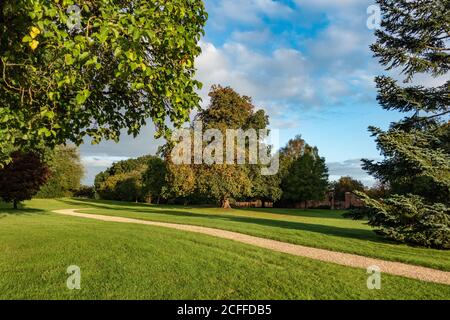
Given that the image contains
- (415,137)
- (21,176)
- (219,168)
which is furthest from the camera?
(219,168)

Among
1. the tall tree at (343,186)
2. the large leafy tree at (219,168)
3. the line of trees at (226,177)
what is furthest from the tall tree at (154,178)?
the tall tree at (343,186)

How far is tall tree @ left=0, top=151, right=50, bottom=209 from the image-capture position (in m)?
26.7

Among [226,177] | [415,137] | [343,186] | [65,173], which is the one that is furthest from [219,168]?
[343,186]

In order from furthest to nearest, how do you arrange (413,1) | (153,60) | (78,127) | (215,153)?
(215,153) < (413,1) < (78,127) < (153,60)

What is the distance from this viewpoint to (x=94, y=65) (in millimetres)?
7625

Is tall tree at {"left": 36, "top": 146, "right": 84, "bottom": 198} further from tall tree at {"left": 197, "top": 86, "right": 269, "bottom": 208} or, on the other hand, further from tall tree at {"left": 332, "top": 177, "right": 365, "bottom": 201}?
tall tree at {"left": 332, "top": 177, "right": 365, "bottom": 201}

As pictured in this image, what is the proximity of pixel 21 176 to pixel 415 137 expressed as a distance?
83.9 ft

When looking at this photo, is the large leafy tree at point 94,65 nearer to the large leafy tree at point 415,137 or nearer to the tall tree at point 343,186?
the large leafy tree at point 415,137

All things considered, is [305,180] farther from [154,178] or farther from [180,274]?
[180,274]

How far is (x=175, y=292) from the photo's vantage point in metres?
6.56
